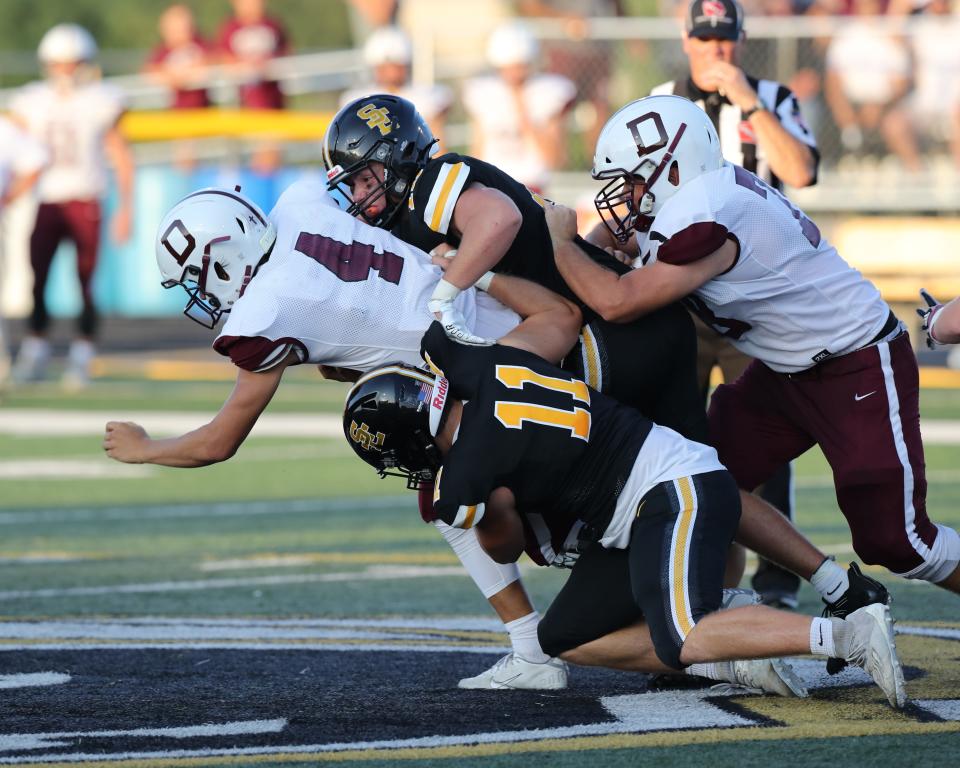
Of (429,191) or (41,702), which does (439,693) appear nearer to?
(41,702)

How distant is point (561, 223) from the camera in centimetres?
467

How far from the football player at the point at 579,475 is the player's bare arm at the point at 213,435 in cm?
37

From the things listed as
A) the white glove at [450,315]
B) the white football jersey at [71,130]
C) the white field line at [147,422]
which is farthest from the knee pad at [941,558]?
the white football jersey at [71,130]

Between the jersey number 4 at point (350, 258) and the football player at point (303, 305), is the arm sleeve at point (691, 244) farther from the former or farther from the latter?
the jersey number 4 at point (350, 258)

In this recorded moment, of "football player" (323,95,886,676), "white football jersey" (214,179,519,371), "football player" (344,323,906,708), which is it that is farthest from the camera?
"football player" (323,95,886,676)

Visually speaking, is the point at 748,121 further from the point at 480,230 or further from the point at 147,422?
the point at 147,422

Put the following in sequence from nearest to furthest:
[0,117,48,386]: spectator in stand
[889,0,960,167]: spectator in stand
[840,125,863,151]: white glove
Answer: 1. [0,117,48,386]: spectator in stand
2. [889,0,960,167]: spectator in stand
3. [840,125,863,151]: white glove

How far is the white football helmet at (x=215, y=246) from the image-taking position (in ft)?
14.9

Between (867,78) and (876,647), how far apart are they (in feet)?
38.1

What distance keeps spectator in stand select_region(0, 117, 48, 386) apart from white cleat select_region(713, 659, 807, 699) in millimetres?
9313

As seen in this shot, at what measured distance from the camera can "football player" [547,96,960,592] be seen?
4.48 m

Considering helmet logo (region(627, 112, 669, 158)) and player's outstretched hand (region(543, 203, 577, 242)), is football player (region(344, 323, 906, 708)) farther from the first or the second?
helmet logo (region(627, 112, 669, 158))

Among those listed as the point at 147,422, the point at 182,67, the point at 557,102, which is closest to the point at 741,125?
the point at 147,422

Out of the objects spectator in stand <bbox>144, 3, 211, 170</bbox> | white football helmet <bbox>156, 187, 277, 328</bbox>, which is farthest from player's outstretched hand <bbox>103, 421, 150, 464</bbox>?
spectator in stand <bbox>144, 3, 211, 170</bbox>
